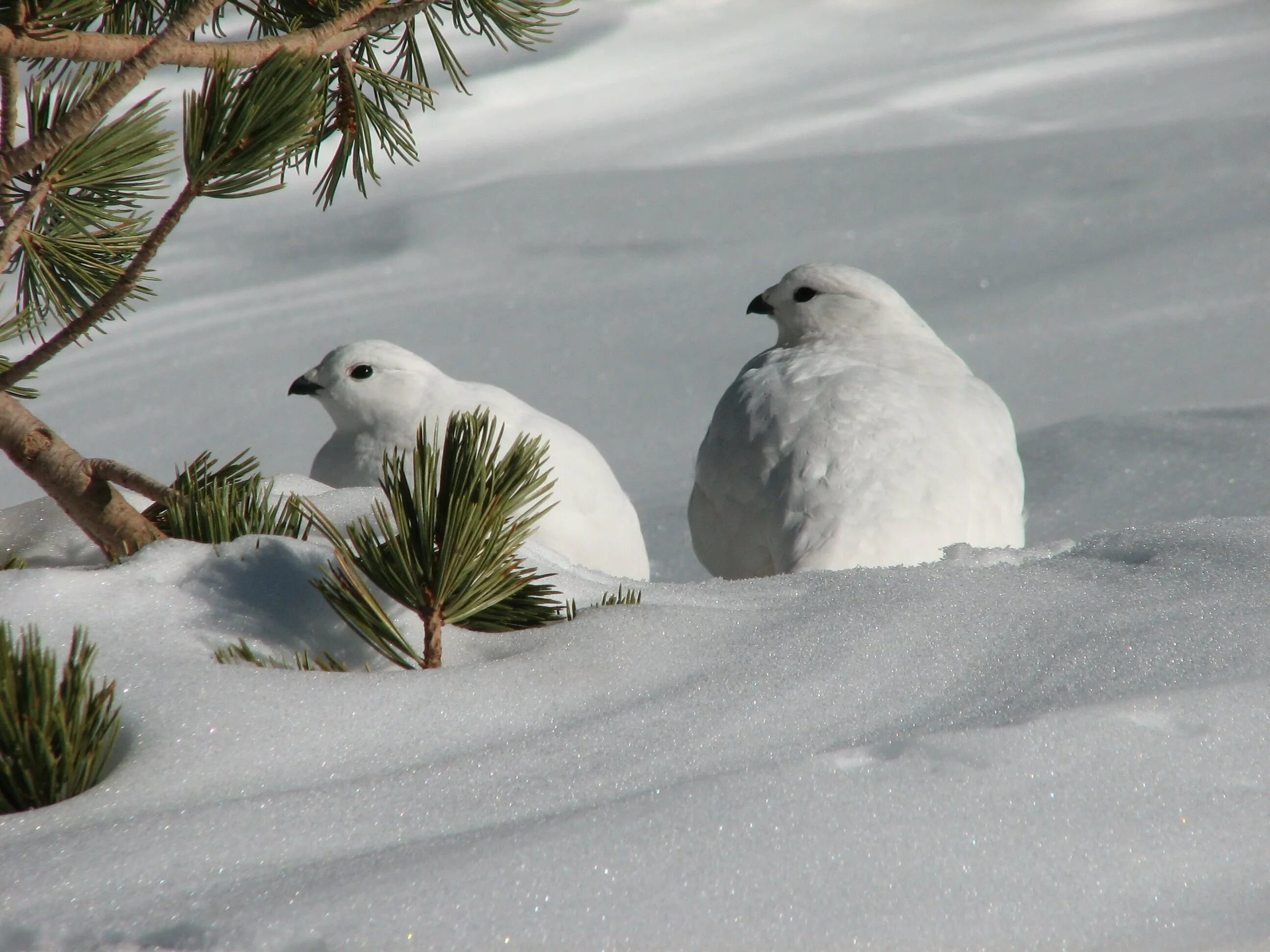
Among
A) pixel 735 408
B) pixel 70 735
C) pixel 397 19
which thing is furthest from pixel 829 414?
pixel 70 735

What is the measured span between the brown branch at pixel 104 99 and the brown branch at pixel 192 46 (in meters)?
0.02

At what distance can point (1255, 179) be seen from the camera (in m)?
5.71

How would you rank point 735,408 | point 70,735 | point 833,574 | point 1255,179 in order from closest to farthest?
point 70,735, point 833,574, point 735,408, point 1255,179

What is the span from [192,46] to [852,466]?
1.13 meters

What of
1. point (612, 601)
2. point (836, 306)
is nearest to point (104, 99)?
point (612, 601)

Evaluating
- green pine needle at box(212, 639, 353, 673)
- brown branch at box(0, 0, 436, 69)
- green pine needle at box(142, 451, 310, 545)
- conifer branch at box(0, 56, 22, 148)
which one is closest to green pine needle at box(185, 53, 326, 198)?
brown branch at box(0, 0, 436, 69)

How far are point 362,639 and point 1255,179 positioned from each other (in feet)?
19.2

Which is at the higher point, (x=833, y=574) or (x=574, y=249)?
(x=574, y=249)

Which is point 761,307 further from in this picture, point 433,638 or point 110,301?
point 433,638

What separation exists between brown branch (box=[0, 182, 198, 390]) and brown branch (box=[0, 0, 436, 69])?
0.14 metres

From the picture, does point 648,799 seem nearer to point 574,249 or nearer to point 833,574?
point 833,574

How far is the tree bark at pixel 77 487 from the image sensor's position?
1201mm

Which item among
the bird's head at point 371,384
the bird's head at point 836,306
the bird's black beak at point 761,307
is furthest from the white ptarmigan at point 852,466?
the bird's head at point 371,384

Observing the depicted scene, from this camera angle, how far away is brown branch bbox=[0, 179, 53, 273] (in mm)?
1199
